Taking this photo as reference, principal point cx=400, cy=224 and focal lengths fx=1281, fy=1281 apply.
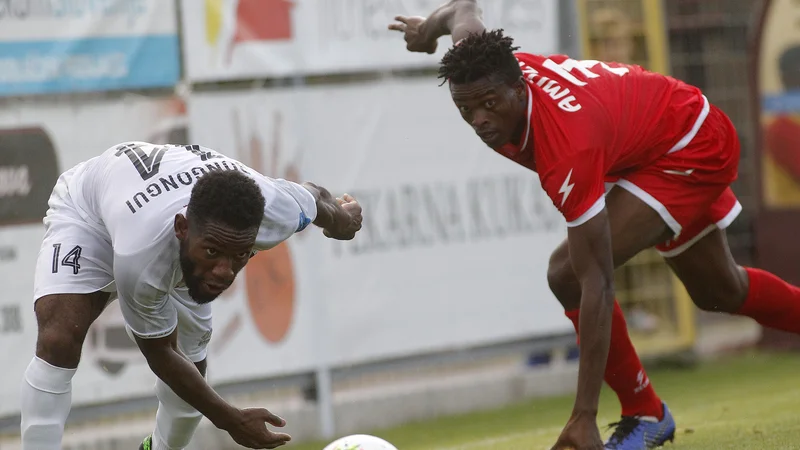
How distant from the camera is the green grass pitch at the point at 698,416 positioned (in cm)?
645

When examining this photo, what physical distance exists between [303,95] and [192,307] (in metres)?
3.82

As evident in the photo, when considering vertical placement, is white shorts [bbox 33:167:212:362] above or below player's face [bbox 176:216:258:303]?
below

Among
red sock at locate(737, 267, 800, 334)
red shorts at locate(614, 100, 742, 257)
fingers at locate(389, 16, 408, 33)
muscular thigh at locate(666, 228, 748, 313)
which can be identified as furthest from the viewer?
fingers at locate(389, 16, 408, 33)

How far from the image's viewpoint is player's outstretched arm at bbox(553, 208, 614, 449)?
16.9ft

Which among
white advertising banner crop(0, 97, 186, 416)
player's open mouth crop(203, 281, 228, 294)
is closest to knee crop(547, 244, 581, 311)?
player's open mouth crop(203, 281, 228, 294)

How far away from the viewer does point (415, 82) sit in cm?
982

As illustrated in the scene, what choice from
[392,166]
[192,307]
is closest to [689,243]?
[192,307]

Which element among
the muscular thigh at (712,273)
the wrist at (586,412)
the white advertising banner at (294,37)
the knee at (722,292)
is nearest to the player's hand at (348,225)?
the wrist at (586,412)

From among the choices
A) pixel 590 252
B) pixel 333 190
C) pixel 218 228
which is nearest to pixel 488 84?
pixel 590 252

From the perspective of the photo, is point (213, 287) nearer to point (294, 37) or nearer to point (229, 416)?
point (229, 416)

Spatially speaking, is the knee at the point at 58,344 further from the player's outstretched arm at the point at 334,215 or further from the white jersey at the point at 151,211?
the player's outstretched arm at the point at 334,215

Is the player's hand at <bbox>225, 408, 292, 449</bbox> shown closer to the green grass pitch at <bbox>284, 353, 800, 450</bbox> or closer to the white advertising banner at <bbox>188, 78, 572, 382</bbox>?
the green grass pitch at <bbox>284, 353, 800, 450</bbox>

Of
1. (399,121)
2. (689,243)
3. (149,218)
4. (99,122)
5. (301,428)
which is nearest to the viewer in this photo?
(149,218)

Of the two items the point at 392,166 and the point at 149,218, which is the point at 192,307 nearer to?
the point at 149,218
